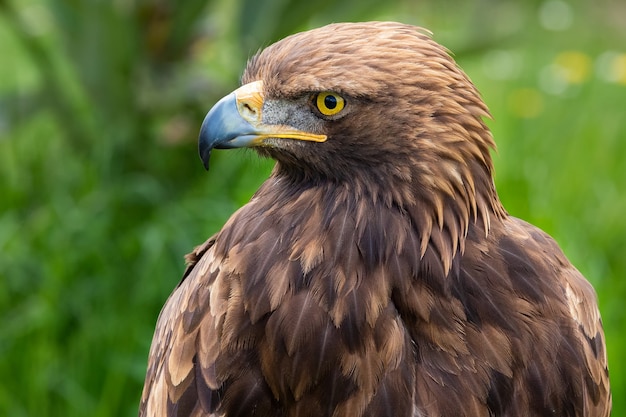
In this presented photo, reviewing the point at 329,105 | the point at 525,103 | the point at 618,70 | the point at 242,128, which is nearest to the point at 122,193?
the point at 242,128

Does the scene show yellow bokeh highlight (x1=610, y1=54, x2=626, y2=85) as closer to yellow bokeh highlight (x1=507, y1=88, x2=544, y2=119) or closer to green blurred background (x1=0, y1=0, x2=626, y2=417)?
yellow bokeh highlight (x1=507, y1=88, x2=544, y2=119)

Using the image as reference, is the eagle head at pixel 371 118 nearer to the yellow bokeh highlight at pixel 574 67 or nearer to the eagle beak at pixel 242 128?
the eagle beak at pixel 242 128

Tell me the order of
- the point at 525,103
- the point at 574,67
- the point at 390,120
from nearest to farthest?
the point at 390,120 < the point at 525,103 < the point at 574,67

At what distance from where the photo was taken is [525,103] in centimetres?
636

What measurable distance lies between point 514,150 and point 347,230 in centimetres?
345

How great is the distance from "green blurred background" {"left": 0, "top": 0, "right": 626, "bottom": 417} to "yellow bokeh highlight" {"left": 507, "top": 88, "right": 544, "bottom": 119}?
0.94 m

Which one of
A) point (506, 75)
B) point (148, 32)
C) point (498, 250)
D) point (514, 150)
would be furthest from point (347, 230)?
point (506, 75)

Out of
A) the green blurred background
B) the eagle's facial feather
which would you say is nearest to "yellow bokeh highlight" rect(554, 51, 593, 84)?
the green blurred background

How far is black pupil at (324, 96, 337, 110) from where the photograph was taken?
243 centimetres

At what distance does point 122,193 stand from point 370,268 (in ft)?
7.53

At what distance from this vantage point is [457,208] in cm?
249

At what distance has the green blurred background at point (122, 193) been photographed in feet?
13.4

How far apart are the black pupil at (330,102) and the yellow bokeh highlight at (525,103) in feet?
12.9

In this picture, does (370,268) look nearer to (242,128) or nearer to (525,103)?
(242,128)
